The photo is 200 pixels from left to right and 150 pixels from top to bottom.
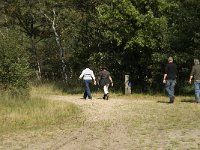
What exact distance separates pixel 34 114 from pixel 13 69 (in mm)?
6011

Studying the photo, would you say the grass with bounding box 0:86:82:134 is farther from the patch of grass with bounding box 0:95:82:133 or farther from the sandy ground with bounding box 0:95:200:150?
the sandy ground with bounding box 0:95:200:150

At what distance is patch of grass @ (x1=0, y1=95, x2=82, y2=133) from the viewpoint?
15906mm

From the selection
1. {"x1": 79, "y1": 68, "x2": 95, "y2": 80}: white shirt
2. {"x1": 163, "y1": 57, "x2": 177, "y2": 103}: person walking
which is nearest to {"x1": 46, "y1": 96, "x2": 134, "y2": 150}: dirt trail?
{"x1": 163, "y1": 57, "x2": 177, "y2": 103}: person walking

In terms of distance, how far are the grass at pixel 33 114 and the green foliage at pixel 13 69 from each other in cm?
127

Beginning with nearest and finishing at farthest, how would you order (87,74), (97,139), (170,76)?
(97,139)
(170,76)
(87,74)

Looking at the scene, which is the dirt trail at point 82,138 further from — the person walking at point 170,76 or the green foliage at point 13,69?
the green foliage at point 13,69

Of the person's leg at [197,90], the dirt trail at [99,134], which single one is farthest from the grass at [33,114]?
the person's leg at [197,90]

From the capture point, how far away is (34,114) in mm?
17891

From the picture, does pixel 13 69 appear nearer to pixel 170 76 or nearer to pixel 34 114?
pixel 34 114

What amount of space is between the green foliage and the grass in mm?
1271

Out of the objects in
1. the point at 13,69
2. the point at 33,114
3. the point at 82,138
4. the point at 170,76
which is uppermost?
the point at 13,69

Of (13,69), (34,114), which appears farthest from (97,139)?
(13,69)

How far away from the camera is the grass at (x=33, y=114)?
15.9m

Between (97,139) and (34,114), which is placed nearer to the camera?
(97,139)
